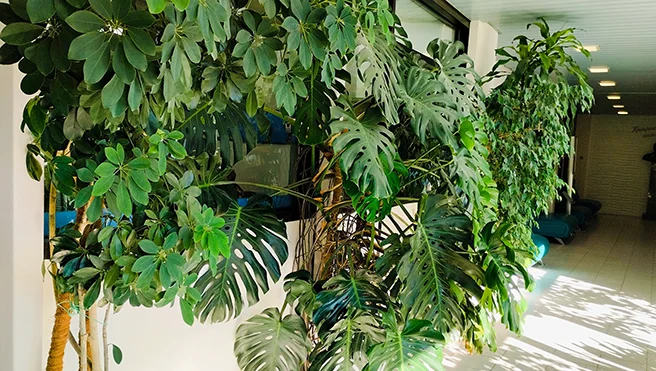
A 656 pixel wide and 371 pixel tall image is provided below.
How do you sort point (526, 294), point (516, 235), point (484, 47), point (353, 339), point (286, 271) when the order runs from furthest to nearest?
point (526, 294) < point (484, 47) < point (516, 235) < point (286, 271) < point (353, 339)

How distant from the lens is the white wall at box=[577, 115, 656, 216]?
12.9 m

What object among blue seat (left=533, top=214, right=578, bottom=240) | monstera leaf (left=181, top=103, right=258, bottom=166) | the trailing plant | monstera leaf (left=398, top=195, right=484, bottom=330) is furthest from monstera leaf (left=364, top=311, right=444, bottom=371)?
blue seat (left=533, top=214, right=578, bottom=240)

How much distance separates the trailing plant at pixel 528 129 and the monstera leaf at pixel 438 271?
2610mm

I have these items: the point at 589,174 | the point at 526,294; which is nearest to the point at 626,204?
the point at 589,174

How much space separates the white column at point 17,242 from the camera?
1.56 metres

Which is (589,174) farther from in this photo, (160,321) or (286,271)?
(160,321)

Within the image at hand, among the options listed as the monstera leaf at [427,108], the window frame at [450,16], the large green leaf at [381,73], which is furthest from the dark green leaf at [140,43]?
the window frame at [450,16]

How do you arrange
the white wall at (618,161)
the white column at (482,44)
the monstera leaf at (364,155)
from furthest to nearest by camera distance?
the white wall at (618,161), the white column at (482,44), the monstera leaf at (364,155)

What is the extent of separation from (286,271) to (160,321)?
2.75 feet

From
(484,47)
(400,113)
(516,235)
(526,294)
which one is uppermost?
(484,47)

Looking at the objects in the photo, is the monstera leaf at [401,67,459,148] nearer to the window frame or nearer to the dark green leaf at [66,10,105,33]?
the dark green leaf at [66,10,105,33]

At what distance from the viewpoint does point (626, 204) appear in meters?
13.1

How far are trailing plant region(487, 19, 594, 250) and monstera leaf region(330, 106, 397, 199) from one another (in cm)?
291

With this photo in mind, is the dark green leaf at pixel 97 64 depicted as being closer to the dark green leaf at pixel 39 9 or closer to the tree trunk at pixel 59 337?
the dark green leaf at pixel 39 9
